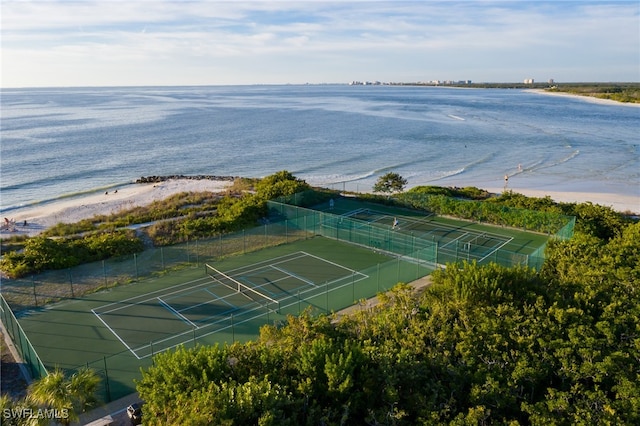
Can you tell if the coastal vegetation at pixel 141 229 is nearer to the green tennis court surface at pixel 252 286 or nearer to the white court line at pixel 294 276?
the green tennis court surface at pixel 252 286

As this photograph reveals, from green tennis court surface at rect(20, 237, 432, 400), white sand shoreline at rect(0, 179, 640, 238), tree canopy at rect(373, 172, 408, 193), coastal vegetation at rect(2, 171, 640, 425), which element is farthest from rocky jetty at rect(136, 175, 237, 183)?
coastal vegetation at rect(2, 171, 640, 425)

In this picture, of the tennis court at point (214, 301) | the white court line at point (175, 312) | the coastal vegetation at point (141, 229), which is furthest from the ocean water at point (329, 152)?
the white court line at point (175, 312)

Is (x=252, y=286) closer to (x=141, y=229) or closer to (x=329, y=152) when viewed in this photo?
(x=141, y=229)

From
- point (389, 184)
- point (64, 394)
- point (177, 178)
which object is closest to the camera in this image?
point (64, 394)

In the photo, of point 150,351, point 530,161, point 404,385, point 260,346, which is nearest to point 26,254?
point 150,351

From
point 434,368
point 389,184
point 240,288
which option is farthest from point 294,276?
point 389,184

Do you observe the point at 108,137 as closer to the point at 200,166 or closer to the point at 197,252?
the point at 200,166

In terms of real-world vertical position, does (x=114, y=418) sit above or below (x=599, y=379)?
below
